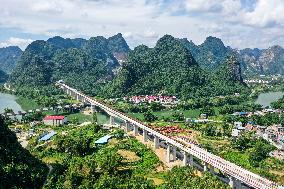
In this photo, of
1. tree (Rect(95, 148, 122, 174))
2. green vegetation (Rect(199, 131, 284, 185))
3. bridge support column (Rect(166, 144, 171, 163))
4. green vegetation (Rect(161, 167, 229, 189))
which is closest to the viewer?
green vegetation (Rect(161, 167, 229, 189))

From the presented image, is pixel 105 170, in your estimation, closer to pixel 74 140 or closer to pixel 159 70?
pixel 74 140

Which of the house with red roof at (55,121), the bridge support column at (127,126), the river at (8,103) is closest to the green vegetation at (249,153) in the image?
the bridge support column at (127,126)

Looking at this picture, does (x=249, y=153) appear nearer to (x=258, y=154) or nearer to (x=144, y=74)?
(x=258, y=154)

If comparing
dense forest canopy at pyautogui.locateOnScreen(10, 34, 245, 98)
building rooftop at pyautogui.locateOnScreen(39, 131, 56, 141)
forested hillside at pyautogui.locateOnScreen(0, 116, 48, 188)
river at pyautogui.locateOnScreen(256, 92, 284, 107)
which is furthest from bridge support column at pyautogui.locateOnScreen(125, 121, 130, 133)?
river at pyautogui.locateOnScreen(256, 92, 284, 107)

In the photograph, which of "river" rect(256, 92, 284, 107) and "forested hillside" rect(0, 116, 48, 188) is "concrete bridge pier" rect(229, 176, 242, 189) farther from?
"river" rect(256, 92, 284, 107)

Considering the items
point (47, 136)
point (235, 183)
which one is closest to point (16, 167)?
point (235, 183)

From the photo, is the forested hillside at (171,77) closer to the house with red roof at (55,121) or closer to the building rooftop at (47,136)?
the house with red roof at (55,121)
